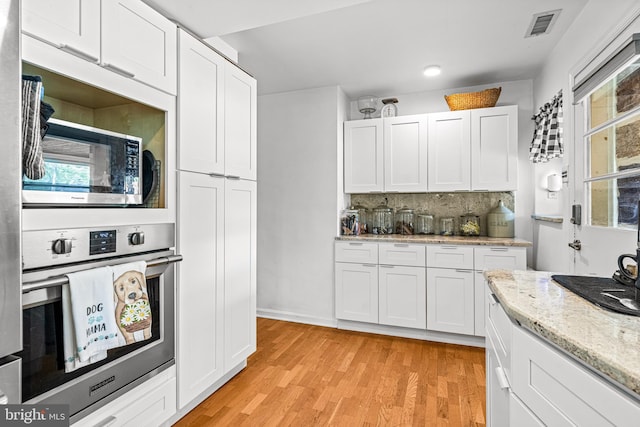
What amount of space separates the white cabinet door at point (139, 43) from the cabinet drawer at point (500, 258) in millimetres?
2736

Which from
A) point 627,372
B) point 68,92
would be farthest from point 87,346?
point 627,372

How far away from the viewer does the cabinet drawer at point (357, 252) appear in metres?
3.24

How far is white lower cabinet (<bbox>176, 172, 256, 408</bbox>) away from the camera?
70.9 inches

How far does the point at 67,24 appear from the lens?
1.21 m

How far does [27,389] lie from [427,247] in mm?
2822

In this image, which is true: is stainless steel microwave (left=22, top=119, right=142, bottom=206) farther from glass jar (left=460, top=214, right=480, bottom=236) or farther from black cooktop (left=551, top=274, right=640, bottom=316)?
glass jar (left=460, top=214, right=480, bottom=236)

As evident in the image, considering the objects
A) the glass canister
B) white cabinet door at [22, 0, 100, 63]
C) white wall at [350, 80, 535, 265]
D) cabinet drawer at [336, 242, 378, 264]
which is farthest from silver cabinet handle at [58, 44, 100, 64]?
white wall at [350, 80, 535, 265]

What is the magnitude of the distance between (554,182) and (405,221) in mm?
1405

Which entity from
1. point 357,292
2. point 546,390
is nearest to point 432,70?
point 357,292

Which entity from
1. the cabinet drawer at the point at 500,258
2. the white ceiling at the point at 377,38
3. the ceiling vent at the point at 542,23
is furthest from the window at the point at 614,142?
the cabinet drawer at the point at 500,258

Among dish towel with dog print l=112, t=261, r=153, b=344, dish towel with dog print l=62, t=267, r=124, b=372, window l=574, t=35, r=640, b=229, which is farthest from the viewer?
window l=574, t=35, r=640, b=229

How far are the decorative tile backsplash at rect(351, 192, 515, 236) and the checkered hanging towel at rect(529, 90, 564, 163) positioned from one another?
1.96 ft

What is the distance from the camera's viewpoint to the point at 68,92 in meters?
1.39

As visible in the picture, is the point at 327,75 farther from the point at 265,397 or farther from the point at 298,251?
the point at 265,397
